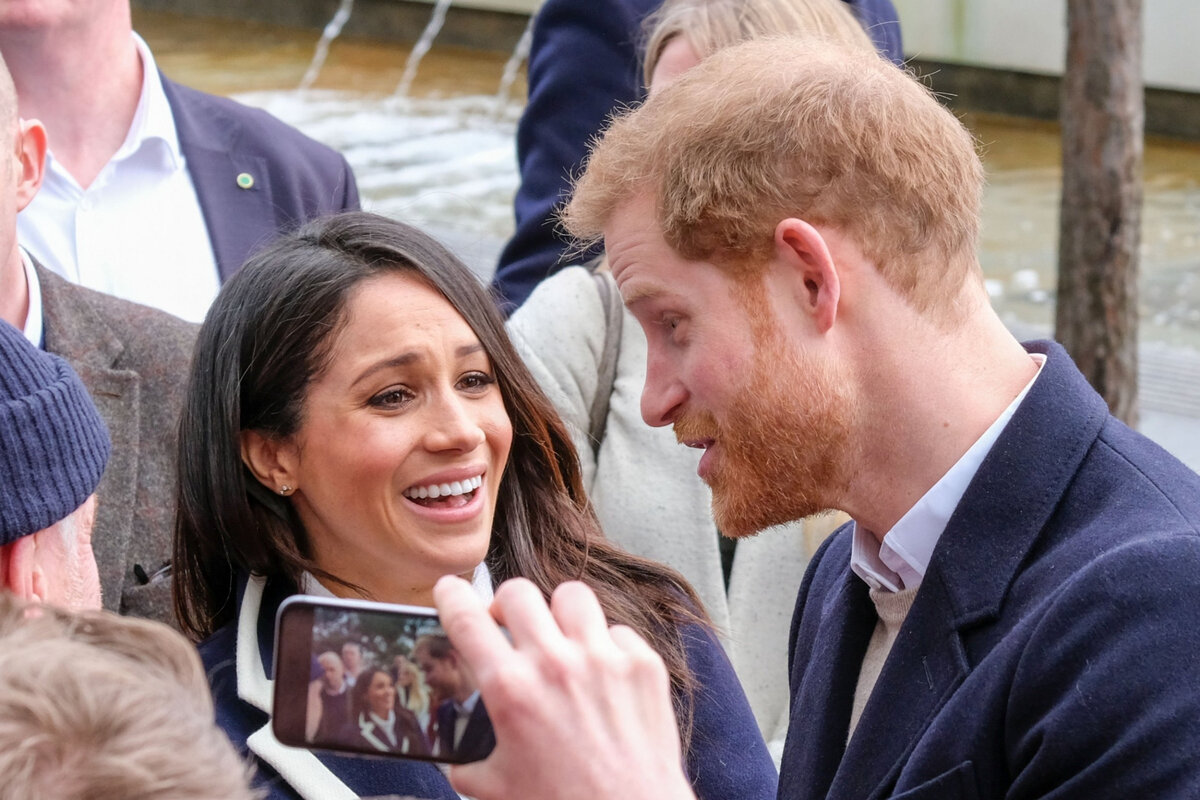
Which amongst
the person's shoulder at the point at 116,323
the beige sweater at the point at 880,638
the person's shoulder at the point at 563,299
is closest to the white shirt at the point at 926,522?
the beige sweater at the point at 880,638

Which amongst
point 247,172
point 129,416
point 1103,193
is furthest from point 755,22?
point 1103,193

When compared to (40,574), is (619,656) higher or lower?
higher

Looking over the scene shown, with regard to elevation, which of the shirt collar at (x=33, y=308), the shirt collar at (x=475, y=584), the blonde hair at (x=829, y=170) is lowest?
the shirt collar at (x=475, y=584)

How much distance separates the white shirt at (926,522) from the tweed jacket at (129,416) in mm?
1456

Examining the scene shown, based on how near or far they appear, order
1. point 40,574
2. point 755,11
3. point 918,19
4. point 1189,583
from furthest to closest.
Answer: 1. point 918,19
2. point 755,11
3. point 40,574
4. point 1189,583

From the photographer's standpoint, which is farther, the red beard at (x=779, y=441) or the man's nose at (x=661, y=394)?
the man's nose at (x=661, y=394)

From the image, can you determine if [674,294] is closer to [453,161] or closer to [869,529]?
[869,529]

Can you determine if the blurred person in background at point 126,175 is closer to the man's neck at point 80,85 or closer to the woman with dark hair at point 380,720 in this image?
the man's neck at point 80,85

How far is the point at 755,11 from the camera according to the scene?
3.32 meters

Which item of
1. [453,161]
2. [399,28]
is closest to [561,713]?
[453,161]

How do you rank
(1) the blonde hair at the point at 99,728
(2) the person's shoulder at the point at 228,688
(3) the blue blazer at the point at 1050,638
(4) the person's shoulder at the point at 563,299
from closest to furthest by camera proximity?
(1) the blonde hair at the point at 99,728, (3) the blue blazer at the point at 1050,638, (2) the person's shoulder at the point at 228,688, (4) the person's shoulder at the point at 563,299

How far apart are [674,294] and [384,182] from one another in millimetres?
8444

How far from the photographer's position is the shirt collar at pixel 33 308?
2.86 metres

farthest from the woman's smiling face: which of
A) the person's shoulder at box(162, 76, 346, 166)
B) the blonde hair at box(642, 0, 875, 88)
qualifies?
the person's shoulder at box(162, 76, 346, 166)
